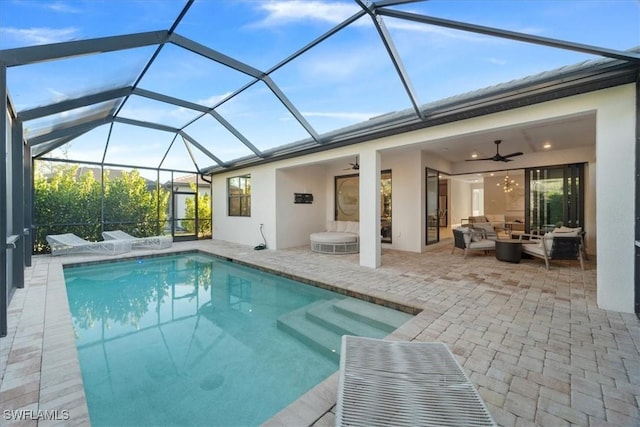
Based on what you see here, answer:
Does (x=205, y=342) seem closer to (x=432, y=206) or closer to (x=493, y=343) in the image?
(x=493, y=343)

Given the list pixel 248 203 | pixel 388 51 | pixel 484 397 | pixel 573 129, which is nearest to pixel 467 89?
pixel 388 51

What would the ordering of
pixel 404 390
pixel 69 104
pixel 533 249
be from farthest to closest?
pixel 533 249 < pixel 69 104 < pixel 404 390

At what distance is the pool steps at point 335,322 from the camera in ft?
11.6

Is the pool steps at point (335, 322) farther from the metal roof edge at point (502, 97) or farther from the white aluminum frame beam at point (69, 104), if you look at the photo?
the white aluminum frame beam at point (69, 104)

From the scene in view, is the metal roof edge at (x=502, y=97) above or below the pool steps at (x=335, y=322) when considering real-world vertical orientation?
above

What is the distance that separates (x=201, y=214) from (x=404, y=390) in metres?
11.8

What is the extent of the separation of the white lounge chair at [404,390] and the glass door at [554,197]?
8.55 metres

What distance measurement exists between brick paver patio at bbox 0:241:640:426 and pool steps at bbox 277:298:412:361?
309 millimetres

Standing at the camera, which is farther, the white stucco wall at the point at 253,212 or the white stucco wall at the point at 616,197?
the white stucco wall at the point at 253,212

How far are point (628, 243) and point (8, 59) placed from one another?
7.47 meters

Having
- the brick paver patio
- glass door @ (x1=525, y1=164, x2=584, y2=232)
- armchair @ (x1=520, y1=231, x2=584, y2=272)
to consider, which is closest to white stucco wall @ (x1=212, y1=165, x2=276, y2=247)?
the brick paver patio

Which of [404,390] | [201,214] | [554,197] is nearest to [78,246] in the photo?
[201,214]

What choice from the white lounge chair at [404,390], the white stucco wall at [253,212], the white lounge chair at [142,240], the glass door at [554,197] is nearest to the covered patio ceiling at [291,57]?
the glass door at [554,197]

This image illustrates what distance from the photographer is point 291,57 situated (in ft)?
15.6
